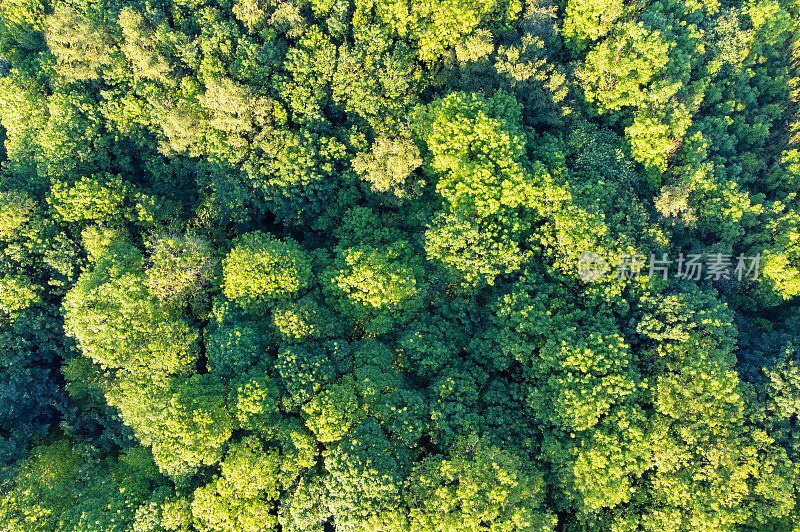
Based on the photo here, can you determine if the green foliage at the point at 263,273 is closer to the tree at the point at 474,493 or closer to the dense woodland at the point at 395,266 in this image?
the dense woodland at the point at 395,266

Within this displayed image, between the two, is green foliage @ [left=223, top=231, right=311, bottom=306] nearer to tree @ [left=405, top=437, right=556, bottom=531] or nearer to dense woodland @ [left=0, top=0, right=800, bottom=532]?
dense woodland @ [left=0, top=0, right=800, bottom=532]

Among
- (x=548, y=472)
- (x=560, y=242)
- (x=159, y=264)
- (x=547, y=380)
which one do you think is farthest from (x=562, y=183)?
(x=159, y=264)

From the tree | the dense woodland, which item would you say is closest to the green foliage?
the dense woodland

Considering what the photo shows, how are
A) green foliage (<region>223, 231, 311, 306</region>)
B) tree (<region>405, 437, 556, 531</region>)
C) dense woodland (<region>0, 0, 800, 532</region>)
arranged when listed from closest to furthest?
tree (<region>405, 437, 556, 531</region>), dense woodland (<region>0, 0, 800, 532</region>), green foliage (<region>223, 231, 311, 306</region>)

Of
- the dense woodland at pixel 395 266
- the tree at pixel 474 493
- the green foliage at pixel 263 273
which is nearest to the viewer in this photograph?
the tree at pixel 474 493

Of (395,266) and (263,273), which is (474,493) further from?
(263,273)

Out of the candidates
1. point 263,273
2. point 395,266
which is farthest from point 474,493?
point 263,273

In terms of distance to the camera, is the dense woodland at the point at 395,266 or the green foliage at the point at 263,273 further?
the green foliage at the point at 263,273

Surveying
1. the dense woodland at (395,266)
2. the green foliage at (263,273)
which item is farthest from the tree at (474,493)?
the green foliage at (263,273)
